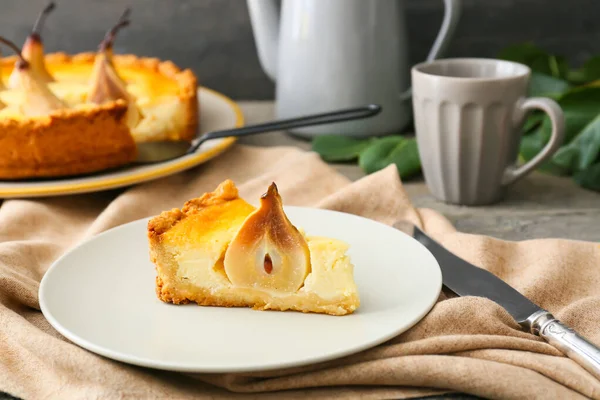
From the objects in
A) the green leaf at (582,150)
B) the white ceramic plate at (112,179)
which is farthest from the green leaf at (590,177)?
the white ceramic plate at (112,179)

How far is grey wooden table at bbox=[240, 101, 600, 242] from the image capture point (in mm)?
1438

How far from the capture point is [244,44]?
7.39ft

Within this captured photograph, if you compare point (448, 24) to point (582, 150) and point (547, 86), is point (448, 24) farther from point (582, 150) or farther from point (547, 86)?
point (582, 150)

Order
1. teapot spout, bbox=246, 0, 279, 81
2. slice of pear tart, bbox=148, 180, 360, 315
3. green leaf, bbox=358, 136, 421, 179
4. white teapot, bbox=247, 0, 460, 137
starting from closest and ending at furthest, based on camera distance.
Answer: slice of pear tart, bbox=148, 180, 360, 315
green leaf, bbox=358, 136, 421, 179
white teapot, bbox=247, 0, 460, 137
teapot spout, bbox=246, 0, 279, 81

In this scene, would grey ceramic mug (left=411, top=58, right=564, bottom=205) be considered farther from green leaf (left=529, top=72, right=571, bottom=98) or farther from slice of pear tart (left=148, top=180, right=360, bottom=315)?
slice of pear tart (left=148, top=180, right=360, bottom=315)

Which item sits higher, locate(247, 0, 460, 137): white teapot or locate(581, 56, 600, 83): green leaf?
locate(247, 0, 460, 137): white teapot

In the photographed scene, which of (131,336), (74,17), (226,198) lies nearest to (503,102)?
(226,198)

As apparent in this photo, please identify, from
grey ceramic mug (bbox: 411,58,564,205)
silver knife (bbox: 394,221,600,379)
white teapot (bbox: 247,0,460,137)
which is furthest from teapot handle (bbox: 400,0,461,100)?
silver knife (bbox: 394,221,600,379)

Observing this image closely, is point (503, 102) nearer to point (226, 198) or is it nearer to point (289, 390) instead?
point (226, 198)

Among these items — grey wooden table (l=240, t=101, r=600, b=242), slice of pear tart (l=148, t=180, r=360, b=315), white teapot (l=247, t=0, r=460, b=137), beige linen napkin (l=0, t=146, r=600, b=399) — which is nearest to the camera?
beige linen napkin (l=0, t=146, r=600, b=399)

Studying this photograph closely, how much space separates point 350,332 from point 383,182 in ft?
1.80

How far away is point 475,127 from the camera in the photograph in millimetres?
1489

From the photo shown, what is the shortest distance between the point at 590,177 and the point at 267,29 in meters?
0.84

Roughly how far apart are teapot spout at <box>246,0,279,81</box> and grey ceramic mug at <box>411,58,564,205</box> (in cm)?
50
